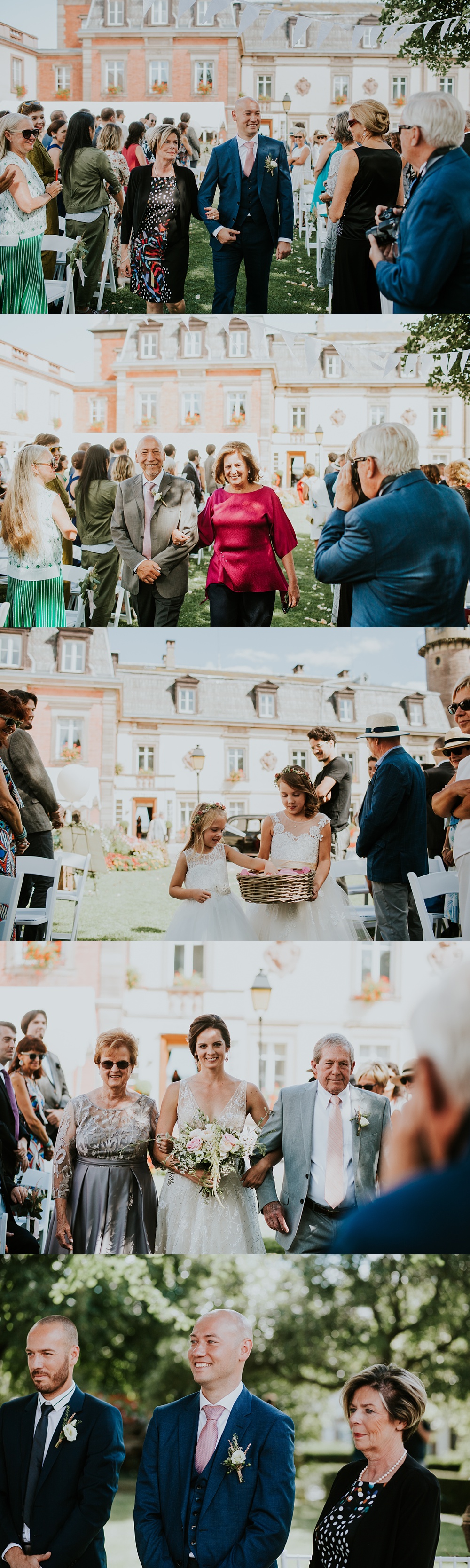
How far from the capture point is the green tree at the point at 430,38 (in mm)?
6980

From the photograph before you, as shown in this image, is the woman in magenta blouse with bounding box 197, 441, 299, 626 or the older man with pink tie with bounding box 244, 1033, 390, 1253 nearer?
the older man with pink tie with bounding box 244, 1033, 390, 1253

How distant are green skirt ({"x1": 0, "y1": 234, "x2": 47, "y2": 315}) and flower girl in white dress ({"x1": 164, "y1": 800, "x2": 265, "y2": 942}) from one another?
273cm

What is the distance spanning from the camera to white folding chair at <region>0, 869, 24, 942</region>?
6.30 m

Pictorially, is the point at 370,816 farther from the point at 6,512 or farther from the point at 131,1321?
the point at 131,1321

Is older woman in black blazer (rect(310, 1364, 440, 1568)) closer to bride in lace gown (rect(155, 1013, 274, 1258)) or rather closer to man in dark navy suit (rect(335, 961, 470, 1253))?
bride in lace gown (rect(155, 1013, 274, 1258))

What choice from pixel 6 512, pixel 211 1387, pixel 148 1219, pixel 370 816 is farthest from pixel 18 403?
pixel 211 1387

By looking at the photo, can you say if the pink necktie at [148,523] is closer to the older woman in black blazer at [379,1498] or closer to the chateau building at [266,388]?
the chateau building at [266,388]

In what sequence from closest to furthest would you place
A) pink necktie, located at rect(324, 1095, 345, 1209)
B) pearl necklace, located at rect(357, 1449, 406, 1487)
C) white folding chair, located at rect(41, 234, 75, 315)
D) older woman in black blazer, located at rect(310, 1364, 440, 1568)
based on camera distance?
older woman in black blazer, located at rect(310, 1364, 440, 1568) < pearl necklace, located at rect(357, 1449, 406, 1487) < pink necktie, located at rect(324, 1095, 345, 1209) < white folding chair, located at rect(41, 234, 75, 315)

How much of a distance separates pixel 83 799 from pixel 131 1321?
2834mm

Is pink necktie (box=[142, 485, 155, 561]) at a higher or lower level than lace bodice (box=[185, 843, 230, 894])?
higher

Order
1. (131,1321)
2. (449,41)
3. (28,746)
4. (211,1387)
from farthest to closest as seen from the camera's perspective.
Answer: (131,1321), (449,41), (28,746), (211,1387)

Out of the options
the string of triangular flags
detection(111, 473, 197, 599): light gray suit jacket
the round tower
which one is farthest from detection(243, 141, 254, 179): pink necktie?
the round tower

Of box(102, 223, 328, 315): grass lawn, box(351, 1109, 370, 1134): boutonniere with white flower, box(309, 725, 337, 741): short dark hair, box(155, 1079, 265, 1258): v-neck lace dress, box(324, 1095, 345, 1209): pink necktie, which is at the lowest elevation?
box(155, 1079, 265, 1258): v-neck lace dress

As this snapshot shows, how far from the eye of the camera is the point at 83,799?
21.7 ft
